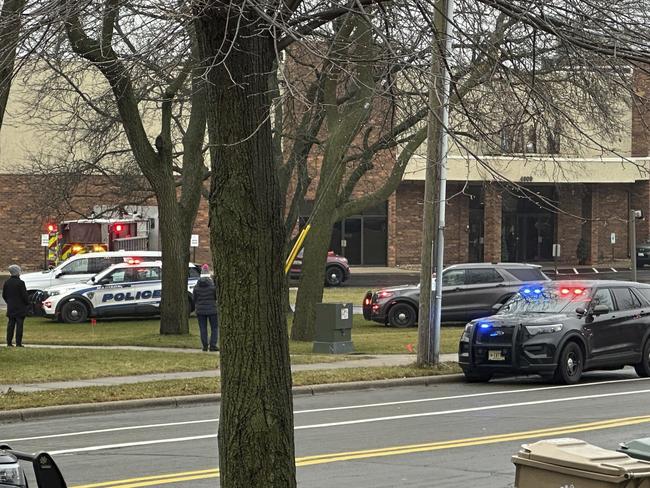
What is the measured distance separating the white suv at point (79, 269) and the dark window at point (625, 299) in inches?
689

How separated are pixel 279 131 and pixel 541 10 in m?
21.4

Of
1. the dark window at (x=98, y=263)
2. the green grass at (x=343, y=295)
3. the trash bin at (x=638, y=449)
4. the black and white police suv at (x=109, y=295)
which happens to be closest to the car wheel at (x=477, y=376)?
the black and white police suv at (x=109, y=295)

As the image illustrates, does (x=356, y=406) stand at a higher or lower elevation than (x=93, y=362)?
lower

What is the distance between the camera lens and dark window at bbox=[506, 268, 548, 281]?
32.2m

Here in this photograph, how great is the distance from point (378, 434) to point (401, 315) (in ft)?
60.6

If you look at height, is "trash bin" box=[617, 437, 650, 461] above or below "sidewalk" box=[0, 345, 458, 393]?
above

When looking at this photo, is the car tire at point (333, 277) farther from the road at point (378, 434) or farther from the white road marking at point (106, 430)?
the white road marking at point (106, 430)

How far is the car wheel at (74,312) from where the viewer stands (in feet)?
107

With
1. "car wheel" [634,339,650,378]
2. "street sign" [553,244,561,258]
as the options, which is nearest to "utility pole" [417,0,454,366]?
"car wheel" [634,339,650,378]

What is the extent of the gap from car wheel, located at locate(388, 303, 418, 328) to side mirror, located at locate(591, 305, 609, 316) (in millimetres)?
11934

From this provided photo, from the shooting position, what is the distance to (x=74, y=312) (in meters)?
32.7

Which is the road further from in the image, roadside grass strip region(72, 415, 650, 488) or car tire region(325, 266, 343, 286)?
car tire region(325, 266, 343, 286)

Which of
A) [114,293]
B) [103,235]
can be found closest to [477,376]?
[114,293]

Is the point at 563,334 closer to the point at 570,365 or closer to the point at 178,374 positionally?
the point at 570,365
